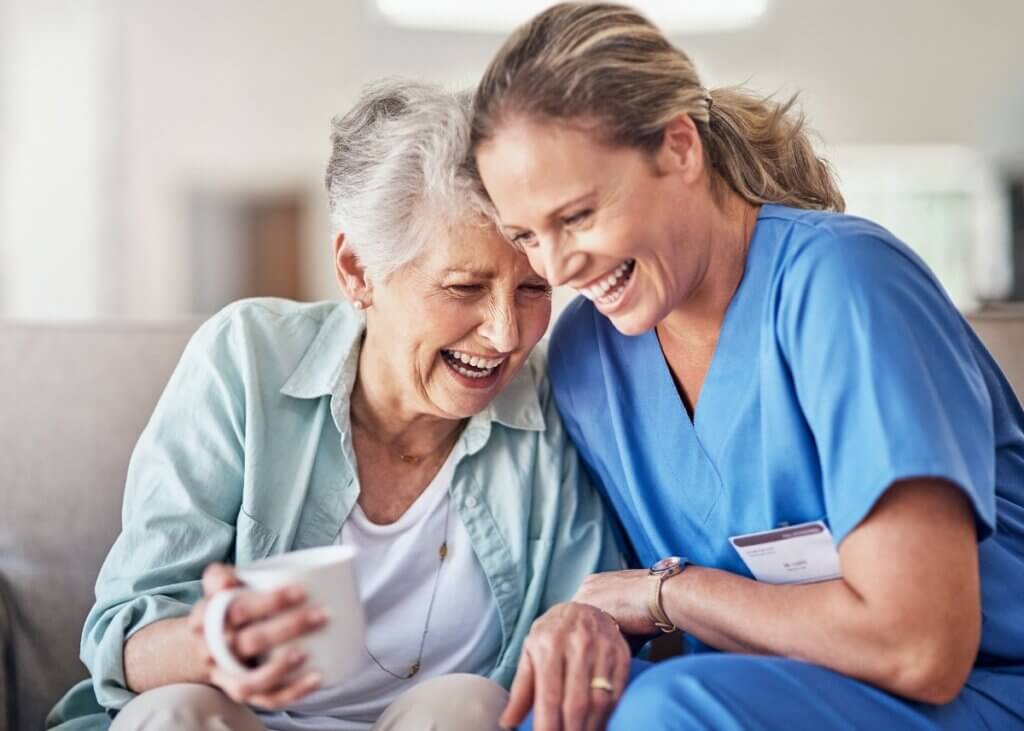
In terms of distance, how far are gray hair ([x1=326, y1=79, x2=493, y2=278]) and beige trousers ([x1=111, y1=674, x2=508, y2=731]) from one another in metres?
0.49

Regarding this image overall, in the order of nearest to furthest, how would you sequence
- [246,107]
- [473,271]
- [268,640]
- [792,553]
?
1. [268,640]
2. [792,553]
3. [473,271]
4. [246,107]

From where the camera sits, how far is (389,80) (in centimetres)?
142

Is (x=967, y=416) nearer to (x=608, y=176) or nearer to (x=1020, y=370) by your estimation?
(x=608, y=176)

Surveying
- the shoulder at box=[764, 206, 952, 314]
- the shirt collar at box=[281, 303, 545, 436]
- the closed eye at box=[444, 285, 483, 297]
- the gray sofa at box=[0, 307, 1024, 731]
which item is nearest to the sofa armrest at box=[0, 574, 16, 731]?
the gray sofa at box=[0, 307, 1024, 731]

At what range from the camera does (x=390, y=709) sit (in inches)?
49.8

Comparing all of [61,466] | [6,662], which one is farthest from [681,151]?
[6,662]

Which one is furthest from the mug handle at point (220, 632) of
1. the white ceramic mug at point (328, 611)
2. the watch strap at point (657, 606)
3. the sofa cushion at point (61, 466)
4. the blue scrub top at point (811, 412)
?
the sofa cushion at point (61, 466)

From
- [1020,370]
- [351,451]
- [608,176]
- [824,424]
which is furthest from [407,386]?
[1020,370]

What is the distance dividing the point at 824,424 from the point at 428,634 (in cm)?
60

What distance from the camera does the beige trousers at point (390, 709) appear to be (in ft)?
3.72

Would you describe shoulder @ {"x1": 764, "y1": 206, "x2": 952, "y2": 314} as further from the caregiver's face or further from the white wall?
the white wall

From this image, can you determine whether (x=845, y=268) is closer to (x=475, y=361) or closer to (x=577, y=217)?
(x=577, y=217)

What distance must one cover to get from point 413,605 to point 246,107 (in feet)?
12.7

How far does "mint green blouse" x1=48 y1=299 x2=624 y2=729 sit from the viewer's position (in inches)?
51.9
